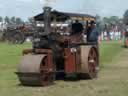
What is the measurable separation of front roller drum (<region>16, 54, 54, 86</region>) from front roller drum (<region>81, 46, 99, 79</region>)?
1435 millimetres

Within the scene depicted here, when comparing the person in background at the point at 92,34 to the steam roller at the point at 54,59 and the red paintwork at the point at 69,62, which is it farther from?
the red paintwork at the point at 69,62

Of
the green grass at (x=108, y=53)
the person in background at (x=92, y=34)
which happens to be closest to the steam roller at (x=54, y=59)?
the person in background at (x=92, y=34)

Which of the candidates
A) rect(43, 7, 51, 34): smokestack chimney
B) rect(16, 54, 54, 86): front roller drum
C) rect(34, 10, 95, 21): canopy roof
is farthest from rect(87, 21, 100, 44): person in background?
rect(16, 54, 54, 86): front roller drum

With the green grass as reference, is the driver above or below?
above

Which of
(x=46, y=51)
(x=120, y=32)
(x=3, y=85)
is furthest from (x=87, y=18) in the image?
(x=120, y=32)

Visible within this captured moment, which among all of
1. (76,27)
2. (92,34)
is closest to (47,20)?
(76,27)

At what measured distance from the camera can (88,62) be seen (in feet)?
44.5

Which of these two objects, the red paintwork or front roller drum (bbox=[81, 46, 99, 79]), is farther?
front roller drum (bbox=[81, 46, 99, 79])

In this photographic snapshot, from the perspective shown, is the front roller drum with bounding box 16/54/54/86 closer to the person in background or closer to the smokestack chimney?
the smokestack chimney

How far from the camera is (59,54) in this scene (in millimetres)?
13094

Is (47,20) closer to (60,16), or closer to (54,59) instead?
(60,16)

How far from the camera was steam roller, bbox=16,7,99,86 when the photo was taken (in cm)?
1198

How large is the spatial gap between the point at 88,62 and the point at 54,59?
1.06 meters

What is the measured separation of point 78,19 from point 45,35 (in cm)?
143
